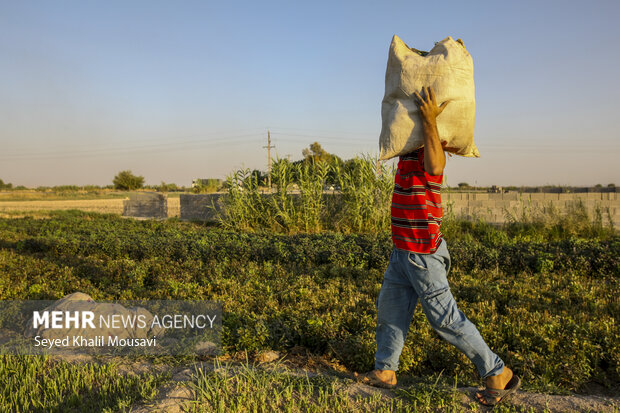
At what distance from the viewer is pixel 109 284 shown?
5.88 meters

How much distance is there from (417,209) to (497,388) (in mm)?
1163

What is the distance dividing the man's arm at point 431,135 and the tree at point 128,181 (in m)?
65.0

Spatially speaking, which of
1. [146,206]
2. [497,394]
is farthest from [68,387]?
[146,206]

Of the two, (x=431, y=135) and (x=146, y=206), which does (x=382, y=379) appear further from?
(x=146, y=206)

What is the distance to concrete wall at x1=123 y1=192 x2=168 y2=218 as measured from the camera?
1905 cm

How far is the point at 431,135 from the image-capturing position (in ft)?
8.32

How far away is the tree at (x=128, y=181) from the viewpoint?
6194 centimetres

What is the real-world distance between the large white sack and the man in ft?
0.22

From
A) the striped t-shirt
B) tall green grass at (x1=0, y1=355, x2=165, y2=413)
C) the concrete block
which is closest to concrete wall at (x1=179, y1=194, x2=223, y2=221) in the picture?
the concrete block

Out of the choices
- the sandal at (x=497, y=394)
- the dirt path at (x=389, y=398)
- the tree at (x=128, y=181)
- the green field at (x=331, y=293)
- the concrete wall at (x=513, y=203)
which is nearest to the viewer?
the dirt path at (x=389, y=398)

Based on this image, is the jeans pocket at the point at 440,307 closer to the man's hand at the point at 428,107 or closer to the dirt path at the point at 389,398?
the dirt path at the point at 389,398

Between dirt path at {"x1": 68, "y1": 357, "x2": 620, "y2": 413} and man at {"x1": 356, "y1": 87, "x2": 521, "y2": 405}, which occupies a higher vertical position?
man at {"x1": 356, "y1": 87, "x2": 521, "y2": 405}

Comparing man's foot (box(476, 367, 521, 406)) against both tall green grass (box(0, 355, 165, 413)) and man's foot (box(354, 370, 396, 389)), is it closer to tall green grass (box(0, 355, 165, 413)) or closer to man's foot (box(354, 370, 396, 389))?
man's foot (box(354, 370, 396, 389))

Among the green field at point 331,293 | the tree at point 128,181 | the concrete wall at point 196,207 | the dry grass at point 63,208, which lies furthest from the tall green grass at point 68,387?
the tree at point 128,181
